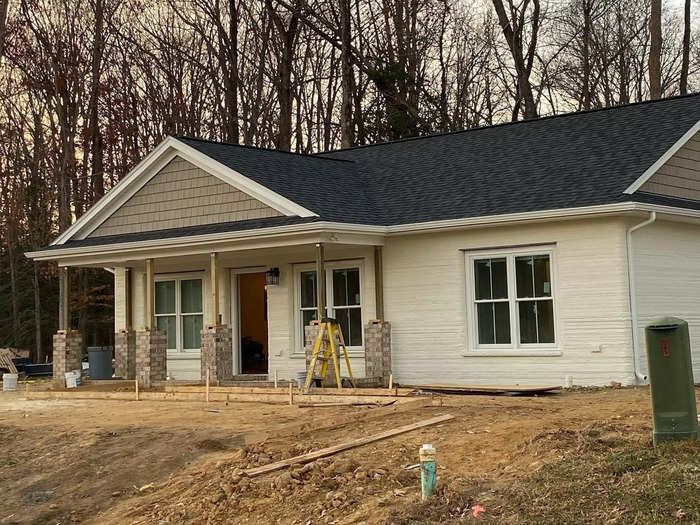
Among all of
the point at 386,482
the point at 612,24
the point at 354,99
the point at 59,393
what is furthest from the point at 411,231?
the point at 612,24

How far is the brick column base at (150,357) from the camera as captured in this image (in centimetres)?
1944

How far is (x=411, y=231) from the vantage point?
1780 cm

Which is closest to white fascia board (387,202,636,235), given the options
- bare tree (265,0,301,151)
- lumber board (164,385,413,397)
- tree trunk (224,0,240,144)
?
lumber board (164,385,413,397)

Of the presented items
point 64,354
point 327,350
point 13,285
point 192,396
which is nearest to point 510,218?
point 327,350

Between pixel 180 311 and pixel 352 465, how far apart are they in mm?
12645

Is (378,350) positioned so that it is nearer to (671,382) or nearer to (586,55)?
(671,382)

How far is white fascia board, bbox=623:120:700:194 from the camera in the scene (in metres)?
16.2

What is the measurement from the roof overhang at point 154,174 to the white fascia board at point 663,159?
537 centimetres

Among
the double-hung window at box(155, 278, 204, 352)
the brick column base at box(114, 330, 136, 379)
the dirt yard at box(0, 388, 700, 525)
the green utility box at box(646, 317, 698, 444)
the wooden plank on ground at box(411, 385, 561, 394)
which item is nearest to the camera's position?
the dirt yard at box(0, 388, 700, 525)

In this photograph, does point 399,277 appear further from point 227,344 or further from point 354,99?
point 354,99

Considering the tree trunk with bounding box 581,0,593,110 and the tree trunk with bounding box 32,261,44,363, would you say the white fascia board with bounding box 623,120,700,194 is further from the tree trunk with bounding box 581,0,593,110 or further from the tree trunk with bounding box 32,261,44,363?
the tree trunk with bounding box 32,261,44,363

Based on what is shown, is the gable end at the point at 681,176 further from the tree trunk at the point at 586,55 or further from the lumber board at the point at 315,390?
the tree trunk at the point at 586,55

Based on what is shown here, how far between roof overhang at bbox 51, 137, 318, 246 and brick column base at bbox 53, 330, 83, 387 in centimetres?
205

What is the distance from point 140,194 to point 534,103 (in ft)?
62.1
